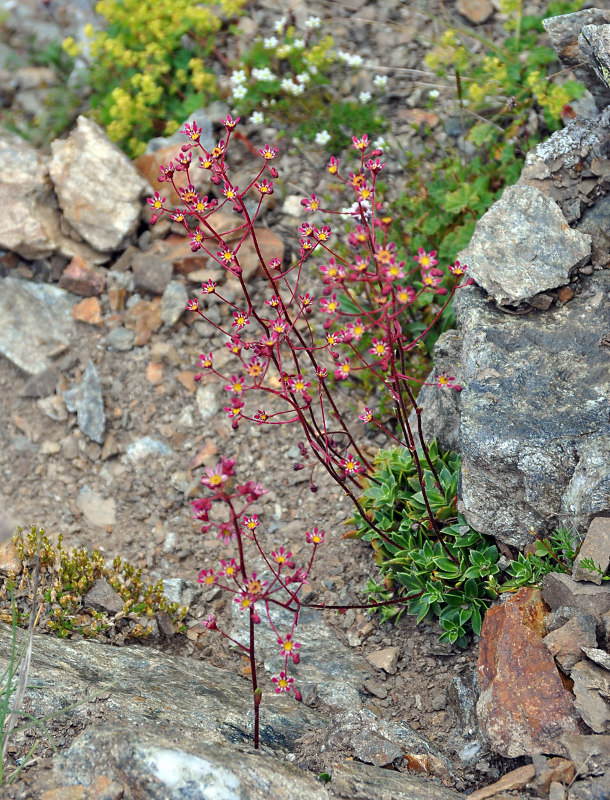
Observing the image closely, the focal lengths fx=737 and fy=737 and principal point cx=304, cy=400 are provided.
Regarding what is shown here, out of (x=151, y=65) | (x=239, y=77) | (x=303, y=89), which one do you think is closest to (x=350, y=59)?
(x=303, y=89)

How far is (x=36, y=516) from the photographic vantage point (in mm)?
4965

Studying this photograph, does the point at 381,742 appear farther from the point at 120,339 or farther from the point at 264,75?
the point at 264,75

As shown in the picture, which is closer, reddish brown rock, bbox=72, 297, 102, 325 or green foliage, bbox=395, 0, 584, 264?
green foliage, bbox=395, 0, 584, 264

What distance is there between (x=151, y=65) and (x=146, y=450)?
3549 millimetres

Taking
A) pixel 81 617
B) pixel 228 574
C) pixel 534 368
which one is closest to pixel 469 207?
pixel 534 368

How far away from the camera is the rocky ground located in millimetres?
4027

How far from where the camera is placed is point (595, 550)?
3238mm

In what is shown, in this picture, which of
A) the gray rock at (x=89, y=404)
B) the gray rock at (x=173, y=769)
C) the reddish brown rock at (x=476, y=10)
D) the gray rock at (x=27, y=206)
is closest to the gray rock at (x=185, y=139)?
the gray rock at (x=27, y=206)

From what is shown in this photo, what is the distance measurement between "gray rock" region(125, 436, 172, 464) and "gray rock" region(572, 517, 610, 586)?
2.99 m

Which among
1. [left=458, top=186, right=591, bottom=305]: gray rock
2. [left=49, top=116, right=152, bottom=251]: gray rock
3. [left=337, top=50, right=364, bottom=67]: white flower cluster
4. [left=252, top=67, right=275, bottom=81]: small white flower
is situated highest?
[left=337, top=50, right=364, bottom=67]: white flower cluster

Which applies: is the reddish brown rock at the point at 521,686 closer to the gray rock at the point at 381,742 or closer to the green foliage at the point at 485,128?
the gray rock at the point at 381,742

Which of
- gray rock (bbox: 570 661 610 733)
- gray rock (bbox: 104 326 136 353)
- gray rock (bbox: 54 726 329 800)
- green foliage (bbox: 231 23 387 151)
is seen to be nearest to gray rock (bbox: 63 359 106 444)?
gray rock (bbox: 104 326 136 353)

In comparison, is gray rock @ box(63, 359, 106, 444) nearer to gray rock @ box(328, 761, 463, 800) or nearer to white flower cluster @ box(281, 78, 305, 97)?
white flower cluster @ box(281, 78, 305, 97)

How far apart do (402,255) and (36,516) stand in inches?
123
